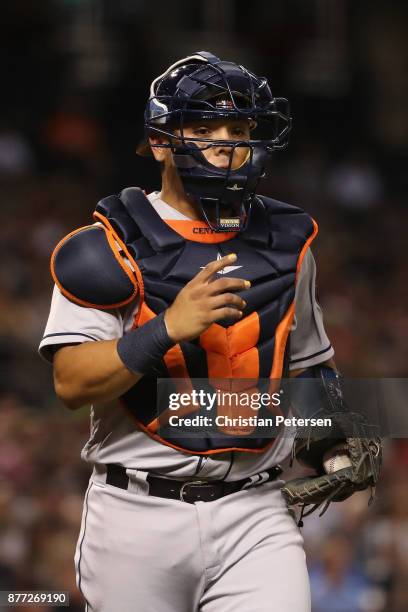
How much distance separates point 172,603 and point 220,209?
3.12 feet

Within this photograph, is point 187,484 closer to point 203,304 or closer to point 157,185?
point 203,304

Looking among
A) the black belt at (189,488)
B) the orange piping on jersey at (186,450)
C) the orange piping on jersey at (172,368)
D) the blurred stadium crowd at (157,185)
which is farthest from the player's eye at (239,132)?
the blurred stadium crowd at (157,185)

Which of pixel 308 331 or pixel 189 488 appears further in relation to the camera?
pixel 308 331

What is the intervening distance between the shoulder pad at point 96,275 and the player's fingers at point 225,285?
24 cm

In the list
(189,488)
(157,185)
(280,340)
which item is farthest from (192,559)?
(157,185)

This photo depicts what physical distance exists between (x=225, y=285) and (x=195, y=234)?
0.33 m

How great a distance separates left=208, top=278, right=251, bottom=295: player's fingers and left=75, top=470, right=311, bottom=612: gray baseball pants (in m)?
0.53

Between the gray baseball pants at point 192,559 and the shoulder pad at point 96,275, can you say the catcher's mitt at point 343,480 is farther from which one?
the shoulder pad at point 96,275

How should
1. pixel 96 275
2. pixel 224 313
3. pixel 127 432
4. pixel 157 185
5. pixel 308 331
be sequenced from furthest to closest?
pixel 157 185 → pixel 308 331 → pixel 127 432 → pixel 96 275 → pixel 224 313

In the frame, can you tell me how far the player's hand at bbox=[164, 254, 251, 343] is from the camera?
2.53m

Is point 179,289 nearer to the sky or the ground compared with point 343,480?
nearer to the sky

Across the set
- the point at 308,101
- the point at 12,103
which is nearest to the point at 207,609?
the point at 12,103

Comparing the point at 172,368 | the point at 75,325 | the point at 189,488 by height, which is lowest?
the point at 189,488

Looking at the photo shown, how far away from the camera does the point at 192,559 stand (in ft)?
8.91
